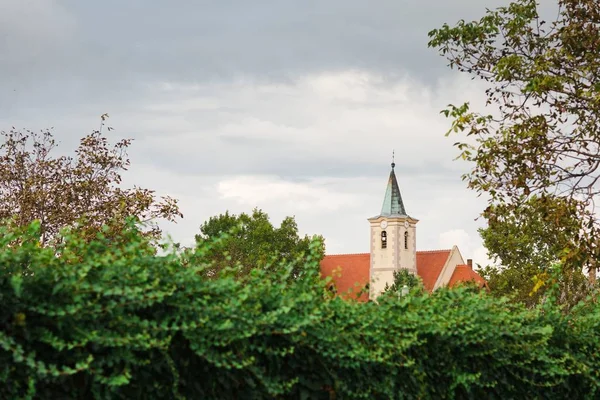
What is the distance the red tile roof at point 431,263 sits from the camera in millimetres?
56334

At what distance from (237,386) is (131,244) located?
111 cm

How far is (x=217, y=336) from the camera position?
4785 millimetres

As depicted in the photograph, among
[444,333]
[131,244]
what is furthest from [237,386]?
[444,333]

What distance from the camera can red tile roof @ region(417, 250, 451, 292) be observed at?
5633 centimetres

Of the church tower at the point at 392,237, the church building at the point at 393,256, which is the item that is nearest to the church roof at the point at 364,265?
the church building at the point at 393,256

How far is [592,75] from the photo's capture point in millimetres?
13000

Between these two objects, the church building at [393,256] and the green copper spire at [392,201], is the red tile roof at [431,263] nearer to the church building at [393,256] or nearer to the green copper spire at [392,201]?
the church building at [393,256]

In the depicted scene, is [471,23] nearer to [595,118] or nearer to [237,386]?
[595,118]

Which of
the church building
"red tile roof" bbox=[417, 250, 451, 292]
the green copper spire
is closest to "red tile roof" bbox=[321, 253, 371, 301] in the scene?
the church building

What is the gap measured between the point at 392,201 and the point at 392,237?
286cm

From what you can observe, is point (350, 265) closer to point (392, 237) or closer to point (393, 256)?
point (393, 256)

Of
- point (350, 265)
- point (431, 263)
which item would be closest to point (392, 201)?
point (431, 263)

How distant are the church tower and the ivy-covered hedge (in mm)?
52034

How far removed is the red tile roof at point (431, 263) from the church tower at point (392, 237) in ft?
1.49
